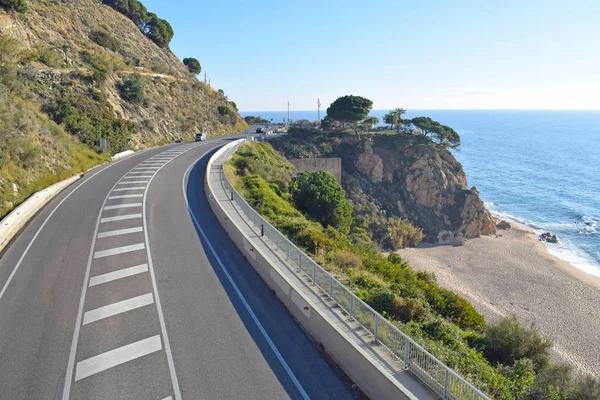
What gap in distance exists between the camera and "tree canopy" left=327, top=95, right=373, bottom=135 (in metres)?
63.3

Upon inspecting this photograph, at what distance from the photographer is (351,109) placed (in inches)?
2505

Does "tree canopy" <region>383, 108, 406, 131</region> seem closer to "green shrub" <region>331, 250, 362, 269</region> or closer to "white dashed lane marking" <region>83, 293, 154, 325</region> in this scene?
"green shrub" <region>331, 250, 362, 269</region>

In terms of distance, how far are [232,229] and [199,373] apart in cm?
924

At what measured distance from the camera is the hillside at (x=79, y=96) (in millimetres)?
25047

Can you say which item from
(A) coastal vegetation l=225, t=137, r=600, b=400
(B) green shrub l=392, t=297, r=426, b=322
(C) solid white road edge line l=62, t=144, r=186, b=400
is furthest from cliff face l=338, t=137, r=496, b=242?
(C) solid white road edge line l=62, t=144, r=186, b=400

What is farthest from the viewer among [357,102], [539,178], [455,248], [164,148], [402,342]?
[539,178]

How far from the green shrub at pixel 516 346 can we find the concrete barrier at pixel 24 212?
1910cm

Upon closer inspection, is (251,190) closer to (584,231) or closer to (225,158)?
(225,158)

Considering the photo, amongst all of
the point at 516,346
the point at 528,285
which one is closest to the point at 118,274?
the point at 516,346

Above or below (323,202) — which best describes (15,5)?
above

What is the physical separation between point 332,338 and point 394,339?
1675 mm

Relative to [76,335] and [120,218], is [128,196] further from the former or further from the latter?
[76,335]

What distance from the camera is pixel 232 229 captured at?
58.7ft

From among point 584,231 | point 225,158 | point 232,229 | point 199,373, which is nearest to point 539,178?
point 584,231
